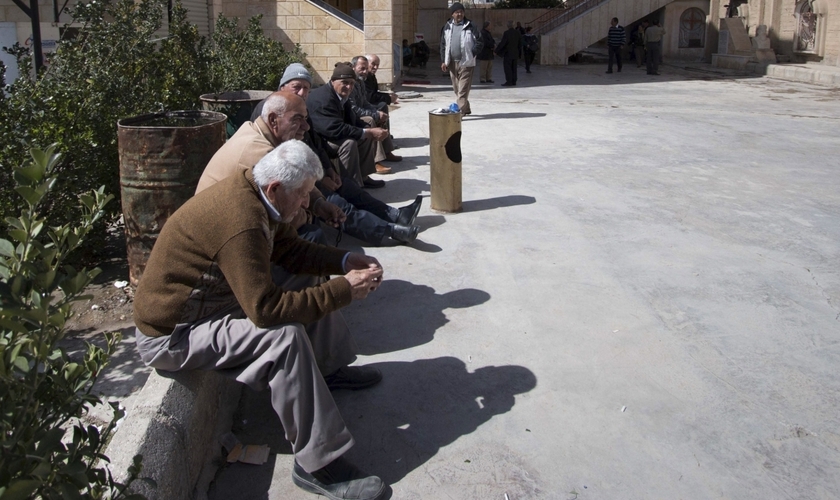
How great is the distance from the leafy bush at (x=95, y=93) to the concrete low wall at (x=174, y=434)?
2067 mm

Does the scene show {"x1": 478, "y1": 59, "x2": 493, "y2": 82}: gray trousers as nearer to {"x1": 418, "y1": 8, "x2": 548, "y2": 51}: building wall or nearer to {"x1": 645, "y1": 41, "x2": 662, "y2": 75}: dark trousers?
{"x1": 645, "y1": 41, "x2": 662, "y2": 75}: dark trousers

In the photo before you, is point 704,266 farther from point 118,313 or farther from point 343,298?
point 118,313

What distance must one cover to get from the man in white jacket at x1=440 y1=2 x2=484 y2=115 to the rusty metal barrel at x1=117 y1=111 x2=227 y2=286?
7701 millimetres

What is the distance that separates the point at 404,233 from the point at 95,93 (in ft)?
7.67

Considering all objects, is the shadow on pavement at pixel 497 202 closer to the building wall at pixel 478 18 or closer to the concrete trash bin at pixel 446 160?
the concrete trash bin at pixel 446 160

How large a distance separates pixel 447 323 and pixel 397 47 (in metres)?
14.0

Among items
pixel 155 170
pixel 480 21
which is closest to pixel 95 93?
pixel 155 170

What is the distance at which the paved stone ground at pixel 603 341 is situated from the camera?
3.07 metres

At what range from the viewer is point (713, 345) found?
13.4 feet

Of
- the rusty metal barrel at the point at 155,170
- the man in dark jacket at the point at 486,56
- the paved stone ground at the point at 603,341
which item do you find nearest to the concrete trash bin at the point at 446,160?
the paved stone ground at the point at 603,341

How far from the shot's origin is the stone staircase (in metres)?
25.8

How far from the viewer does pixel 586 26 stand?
2591 centimetres

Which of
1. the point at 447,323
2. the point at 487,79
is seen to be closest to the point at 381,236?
the point at 447,323

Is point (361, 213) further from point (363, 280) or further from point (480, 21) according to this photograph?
point (480, 21)
